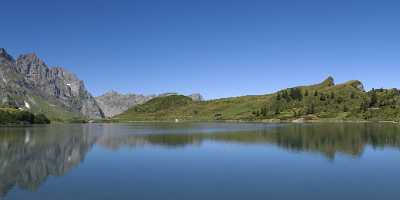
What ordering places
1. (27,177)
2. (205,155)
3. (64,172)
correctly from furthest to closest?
(205,155)
(64,172)
(27,177)

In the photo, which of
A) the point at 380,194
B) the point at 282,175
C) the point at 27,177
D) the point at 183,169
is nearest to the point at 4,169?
the point at 27,177

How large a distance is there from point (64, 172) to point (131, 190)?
15.6 m

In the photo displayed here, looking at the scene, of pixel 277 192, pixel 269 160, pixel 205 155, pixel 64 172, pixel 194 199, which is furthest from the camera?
pixel 205 155

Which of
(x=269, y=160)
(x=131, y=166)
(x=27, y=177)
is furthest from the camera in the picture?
(x=269, y=160)

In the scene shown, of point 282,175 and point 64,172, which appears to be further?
point 64,172

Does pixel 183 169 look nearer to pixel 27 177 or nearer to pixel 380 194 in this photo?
pixel 27 177

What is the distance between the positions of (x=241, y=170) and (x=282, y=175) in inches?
236

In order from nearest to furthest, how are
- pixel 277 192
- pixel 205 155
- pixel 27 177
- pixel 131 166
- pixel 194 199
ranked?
pixel 194 199, pixel 277 192, pixel 27 177, pixel 131 166, pixel 205 155

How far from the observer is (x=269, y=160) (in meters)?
59.9

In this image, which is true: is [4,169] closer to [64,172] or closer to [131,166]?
[64,172]

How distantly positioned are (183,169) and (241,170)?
23.8ft

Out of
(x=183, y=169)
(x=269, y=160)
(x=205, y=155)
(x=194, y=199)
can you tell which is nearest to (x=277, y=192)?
(x=194, y=199)

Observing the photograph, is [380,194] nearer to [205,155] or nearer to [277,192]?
[277,192]

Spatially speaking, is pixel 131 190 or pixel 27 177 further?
pixel 27 177
